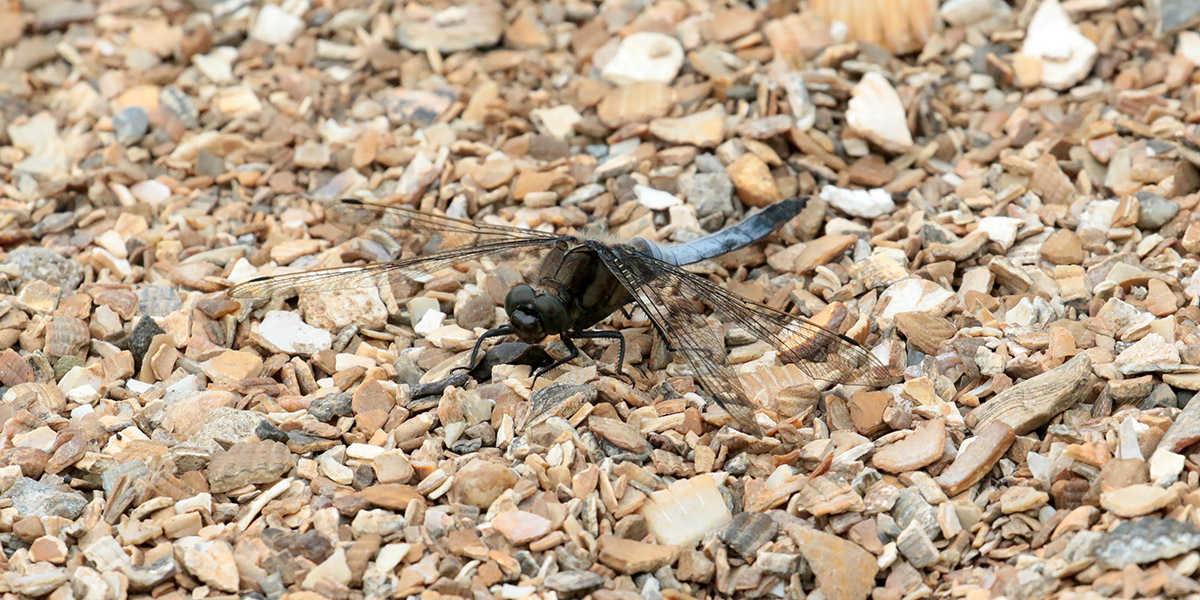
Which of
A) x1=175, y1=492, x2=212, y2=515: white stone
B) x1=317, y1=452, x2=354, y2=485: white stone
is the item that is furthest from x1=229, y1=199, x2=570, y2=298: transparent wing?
x1=175, y1=492, x2=212, y2=515: white stone

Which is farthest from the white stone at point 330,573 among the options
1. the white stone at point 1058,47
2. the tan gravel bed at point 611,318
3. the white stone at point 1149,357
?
the white stone at point 1058,47

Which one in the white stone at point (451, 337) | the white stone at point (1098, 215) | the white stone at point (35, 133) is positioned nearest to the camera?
the white stone at point (451, 337)

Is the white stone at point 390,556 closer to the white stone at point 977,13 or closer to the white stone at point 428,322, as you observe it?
the white stone at point 428,322

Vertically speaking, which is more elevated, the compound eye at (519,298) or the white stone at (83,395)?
the compound eye at (519,298)

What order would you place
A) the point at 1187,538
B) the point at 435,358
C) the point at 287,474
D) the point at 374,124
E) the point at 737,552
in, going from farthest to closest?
the point at 374,124 < the point at 435,358 < the point at 287,474 < the point at 737,552 < the point at 1187,538

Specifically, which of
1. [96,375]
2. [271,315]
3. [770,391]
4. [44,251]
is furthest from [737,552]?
A: [44,251]

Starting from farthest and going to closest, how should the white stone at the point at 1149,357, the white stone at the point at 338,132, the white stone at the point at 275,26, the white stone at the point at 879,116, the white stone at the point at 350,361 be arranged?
the white stone at the point at 275,26
the white stone at the point at 338,132
the white stone at the point at 879,116
the white stone at the point at 350,361
the white stone at the point at 1149,357

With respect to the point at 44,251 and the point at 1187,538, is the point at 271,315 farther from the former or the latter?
the point at 1187,538

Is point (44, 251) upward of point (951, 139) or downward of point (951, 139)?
downward

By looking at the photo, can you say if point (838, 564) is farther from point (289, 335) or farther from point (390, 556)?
point (289, 335)

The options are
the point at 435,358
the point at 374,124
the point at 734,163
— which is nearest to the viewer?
the point at 435,358
